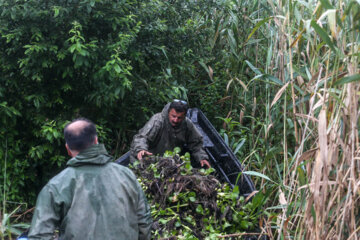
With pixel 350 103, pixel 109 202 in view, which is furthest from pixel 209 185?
pixel 109 202

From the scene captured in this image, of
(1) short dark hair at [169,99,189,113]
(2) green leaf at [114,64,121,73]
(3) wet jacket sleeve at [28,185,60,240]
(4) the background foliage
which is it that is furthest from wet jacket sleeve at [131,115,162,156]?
(3) wet jacket sleeve at [28,185,60,240]

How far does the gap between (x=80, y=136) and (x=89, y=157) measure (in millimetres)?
116

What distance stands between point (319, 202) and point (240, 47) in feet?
11.5

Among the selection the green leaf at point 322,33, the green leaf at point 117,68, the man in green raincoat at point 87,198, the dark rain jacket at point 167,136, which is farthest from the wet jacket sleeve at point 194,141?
the man in green raincoat at point 87,198

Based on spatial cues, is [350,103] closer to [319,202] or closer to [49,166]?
[319,202]

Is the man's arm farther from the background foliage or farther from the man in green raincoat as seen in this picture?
the man in green raincoat

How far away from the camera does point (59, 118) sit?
5.41 metres

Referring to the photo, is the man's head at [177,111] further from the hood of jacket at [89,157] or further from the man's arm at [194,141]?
the hood of jacket at [89,157]

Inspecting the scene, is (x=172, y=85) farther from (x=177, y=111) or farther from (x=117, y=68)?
(x=117, y=68)

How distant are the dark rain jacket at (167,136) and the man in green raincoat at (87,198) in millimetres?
2572

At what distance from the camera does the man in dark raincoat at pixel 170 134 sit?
4.98m

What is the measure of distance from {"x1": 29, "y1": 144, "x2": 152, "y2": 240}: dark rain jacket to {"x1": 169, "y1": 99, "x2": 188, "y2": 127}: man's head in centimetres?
251

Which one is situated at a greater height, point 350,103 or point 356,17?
point 356,17

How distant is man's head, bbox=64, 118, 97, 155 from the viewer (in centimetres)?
239
